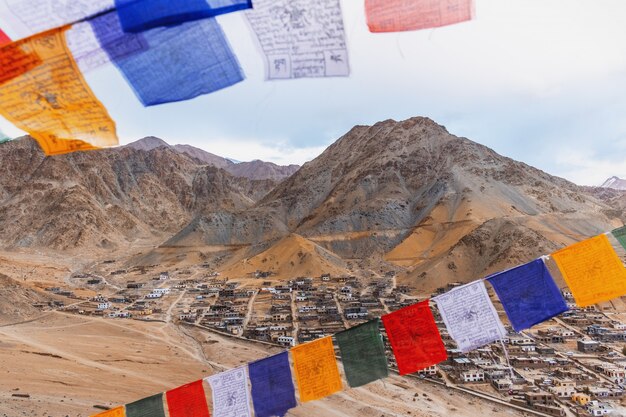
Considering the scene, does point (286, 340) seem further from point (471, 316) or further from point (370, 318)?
point (471, 316)

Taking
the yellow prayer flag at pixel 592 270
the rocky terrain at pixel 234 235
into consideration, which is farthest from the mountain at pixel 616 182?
the yellow prayer flag at pixel 592 270

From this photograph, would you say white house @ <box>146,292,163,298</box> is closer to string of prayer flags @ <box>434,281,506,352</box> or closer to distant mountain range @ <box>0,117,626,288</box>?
distant mountain range @ <box>0,117,626,288</box>

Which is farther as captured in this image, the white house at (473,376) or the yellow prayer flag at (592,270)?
the white house at (473,376)

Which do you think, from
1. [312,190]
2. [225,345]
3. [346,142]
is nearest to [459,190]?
[312,190]

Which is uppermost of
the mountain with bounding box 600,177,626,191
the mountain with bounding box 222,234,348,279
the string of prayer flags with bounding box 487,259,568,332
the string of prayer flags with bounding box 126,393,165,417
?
the string of prayer flags with bounding box 487,259,568,332

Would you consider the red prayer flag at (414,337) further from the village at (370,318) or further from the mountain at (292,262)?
the mountain at (292,262)

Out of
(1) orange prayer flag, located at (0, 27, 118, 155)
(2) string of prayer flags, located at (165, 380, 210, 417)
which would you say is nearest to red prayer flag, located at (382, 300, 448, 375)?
(2) string of prayer flags, located at (165, 380, 210, 417)

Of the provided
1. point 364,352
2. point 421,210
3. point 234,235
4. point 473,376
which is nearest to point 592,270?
point 364,352
